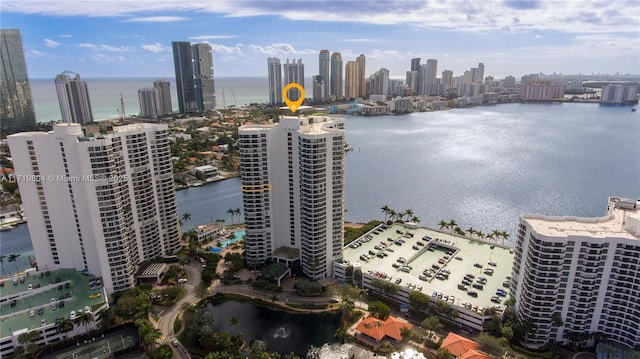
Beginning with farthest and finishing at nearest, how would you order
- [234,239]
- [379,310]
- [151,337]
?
[234,239], [379,310], [151,337]

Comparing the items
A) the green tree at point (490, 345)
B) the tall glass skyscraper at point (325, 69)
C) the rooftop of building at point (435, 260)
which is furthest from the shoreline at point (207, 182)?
the tall glass skyscraper at point (325, 69)

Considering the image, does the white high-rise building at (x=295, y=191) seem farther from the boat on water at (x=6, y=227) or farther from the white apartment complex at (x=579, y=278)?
the boat on water at (x=6, y=227)

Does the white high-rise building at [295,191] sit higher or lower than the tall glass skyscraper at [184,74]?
lower

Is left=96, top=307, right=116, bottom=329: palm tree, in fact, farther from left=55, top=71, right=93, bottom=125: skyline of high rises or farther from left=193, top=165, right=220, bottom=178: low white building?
left=55, top=71, right=93, bottom=125: skyline of high rises

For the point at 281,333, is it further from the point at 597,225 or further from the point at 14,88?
the point at 14,88

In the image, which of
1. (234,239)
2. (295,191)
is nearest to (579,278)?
(295,191)
